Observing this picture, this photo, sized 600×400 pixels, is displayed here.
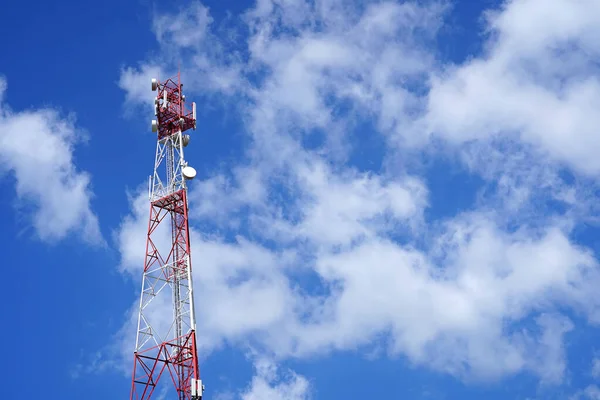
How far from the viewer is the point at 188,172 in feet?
358

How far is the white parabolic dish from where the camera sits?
108919 mm

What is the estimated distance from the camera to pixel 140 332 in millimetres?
102000

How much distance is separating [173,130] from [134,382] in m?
30.2

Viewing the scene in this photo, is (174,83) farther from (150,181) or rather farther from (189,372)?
(189,372)

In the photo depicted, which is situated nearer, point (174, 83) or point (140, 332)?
point (140, 332)

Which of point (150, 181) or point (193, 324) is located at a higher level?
point (150, 181)

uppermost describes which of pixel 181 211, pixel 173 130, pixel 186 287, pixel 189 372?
pixel 173 130

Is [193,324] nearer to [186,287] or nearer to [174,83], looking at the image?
[186,287]

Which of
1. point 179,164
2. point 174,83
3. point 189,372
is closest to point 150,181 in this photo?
point 179,164

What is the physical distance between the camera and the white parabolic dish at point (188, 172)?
108919 mm

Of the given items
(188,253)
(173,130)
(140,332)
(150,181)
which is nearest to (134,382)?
(140,332)

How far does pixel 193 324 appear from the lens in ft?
332

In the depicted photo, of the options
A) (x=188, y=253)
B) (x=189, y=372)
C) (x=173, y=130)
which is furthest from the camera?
(x=173, y=130)

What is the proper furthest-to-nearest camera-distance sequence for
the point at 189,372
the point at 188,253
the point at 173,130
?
the point at 173,130, the point at 188,253, the point at 189,372
